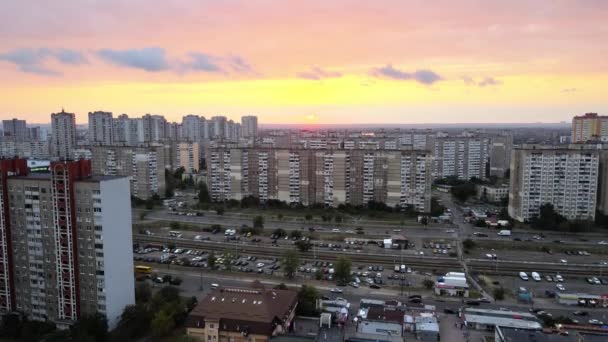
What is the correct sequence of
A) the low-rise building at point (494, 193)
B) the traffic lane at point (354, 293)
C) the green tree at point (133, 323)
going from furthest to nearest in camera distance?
the low-rise building at point (494, 193)
the traffic lane at point (354, 293)
the green tree at point (133, 323)

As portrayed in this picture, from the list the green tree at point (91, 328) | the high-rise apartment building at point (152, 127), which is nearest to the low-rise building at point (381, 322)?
the green tree at point (91, 328)

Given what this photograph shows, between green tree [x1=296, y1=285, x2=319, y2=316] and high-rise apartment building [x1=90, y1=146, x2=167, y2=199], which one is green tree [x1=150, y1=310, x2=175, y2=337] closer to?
green tree [x1=296, y1=285, x2=319, y2=316]

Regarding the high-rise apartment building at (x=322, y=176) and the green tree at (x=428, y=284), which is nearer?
the green tree at (x=428, y=284)

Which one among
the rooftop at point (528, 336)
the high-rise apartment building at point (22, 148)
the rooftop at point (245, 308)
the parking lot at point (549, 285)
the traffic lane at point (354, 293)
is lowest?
the parking lot at point (549, 285)

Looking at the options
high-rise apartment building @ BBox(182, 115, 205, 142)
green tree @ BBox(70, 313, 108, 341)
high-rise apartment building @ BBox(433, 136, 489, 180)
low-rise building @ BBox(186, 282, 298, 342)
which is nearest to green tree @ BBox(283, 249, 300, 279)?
low-rise building @ BBox(186, 282, 298, 342)

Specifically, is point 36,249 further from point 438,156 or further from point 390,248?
point 438,156

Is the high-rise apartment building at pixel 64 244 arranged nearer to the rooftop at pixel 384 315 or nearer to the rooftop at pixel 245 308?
the rooftop at pixel 245 308
